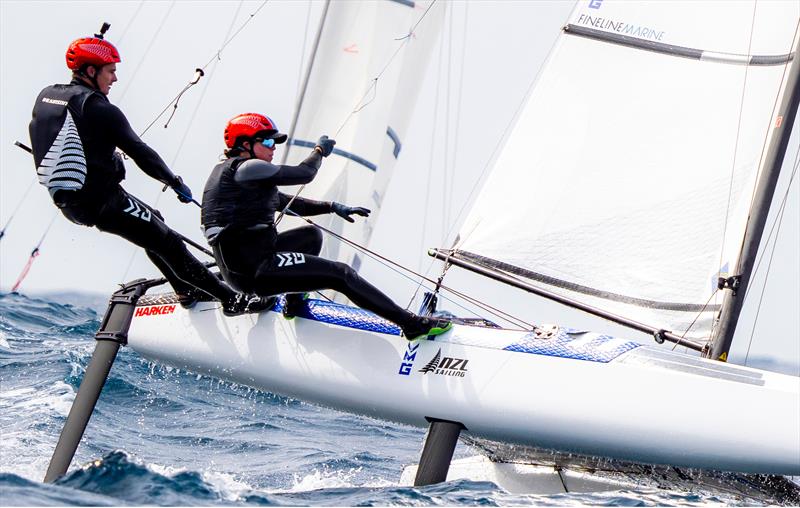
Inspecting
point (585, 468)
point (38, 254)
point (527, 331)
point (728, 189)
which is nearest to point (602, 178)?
point (728, 189)

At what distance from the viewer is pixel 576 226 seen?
6.05 meters

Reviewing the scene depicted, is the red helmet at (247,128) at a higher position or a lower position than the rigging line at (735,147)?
lower

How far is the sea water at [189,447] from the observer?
434 centimetres

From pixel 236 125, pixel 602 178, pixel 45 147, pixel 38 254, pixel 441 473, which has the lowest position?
pixel 441 473

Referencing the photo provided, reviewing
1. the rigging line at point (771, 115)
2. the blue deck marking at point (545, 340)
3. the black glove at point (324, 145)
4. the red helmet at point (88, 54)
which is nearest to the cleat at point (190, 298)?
the blue deck marking at point (545, 340)

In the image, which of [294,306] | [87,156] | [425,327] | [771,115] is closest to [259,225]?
[294,306]

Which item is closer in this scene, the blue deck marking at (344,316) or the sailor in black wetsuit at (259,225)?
the sailor in black wetsuit at (259,225)

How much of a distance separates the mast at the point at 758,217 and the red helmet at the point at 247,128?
2522 mm

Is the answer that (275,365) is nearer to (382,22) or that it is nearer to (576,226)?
(576,226)

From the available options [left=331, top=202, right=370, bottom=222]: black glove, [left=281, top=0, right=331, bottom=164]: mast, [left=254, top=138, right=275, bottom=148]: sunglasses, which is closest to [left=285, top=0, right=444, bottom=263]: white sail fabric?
[left=281, top=0, right=331, bottom=164]: mast

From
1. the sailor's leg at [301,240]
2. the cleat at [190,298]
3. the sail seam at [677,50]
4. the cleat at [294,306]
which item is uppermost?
the sail seam at [677,50]

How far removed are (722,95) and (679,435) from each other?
2254mm

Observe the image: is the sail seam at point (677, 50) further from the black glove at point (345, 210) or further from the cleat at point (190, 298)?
the cleat at point (190, 298)

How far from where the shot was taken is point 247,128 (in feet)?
16.2
